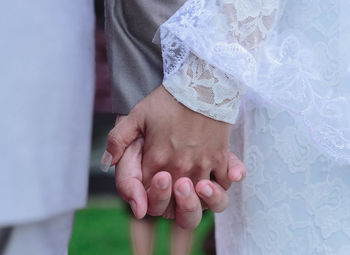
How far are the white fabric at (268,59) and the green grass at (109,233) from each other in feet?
7.48

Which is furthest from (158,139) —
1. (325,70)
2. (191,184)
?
(325,70)

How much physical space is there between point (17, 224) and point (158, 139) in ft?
0.84

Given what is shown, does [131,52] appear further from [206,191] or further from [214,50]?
[206,191]

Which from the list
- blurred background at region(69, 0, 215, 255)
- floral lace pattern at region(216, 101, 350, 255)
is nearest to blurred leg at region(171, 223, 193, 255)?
blurred background at region(69, 0, 215, 255)

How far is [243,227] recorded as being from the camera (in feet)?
3.06

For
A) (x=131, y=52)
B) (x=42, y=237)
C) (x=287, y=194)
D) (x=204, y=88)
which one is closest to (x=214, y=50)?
(x=204, y=88)

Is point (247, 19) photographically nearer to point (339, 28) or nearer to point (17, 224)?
point (339, 28)

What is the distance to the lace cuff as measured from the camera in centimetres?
80

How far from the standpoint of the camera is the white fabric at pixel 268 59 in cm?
80

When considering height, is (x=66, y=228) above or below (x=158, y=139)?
below

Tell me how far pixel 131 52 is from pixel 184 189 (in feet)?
0.91

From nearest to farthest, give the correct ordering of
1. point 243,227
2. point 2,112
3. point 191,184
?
point 2,112 → point 191,184 → point 243,227

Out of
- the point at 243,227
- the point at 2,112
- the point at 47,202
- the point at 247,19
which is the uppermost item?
the point at 247,19

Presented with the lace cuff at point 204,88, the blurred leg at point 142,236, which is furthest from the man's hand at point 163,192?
the blurred leg at point 142,236
